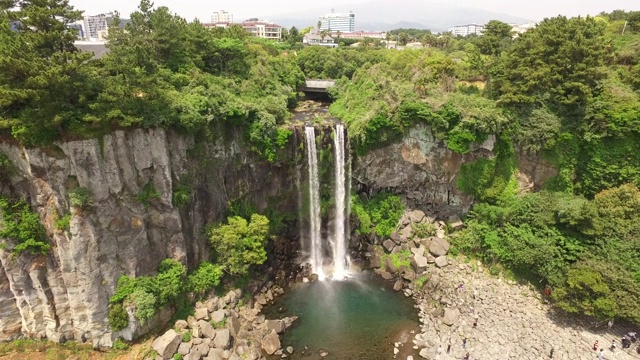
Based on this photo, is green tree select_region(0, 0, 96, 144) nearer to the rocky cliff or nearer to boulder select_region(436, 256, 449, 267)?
the rocky cliff

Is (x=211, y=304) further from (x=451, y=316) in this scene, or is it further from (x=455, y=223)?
(x=455, y=223)

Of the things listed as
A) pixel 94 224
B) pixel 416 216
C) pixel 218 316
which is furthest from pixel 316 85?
pixel 94 224

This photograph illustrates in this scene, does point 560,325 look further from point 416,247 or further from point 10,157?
point 10,157

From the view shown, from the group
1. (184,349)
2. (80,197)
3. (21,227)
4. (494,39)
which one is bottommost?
(184,349)

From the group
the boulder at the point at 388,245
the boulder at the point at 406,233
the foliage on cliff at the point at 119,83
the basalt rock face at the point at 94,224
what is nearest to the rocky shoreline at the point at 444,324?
the boulder at the point at 388,245

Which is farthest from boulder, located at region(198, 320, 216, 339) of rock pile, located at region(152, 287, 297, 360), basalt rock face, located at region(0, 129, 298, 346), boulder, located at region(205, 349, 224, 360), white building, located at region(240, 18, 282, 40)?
white building, located at region(240, 18, 282, 40)

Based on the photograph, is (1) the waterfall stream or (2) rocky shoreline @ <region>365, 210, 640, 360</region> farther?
(1) the waterfall stream
